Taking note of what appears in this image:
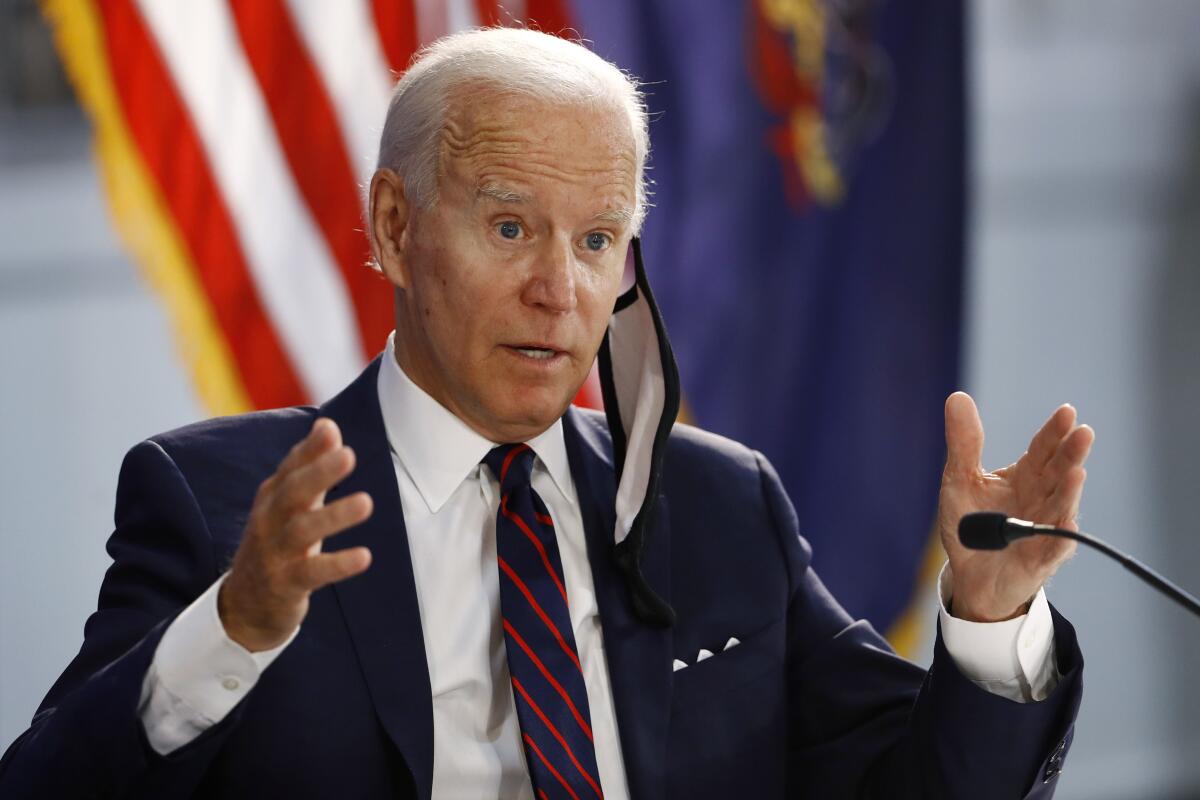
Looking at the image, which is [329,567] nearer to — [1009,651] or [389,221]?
[389,221]

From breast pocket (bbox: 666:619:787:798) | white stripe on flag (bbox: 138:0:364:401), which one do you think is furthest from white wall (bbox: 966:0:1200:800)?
breast pocket (bbox: 666:619:787:798)

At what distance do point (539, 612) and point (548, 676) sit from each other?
0.24 feet

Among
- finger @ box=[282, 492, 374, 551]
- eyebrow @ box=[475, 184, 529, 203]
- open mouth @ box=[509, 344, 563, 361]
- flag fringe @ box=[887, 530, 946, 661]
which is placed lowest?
flag fringe @ box=[887, 530, 946, 661]

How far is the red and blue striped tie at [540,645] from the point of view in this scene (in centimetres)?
153

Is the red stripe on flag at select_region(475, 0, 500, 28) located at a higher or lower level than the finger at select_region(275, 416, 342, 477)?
higher

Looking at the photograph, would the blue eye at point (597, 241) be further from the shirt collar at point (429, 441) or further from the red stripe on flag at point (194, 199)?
the red stripe on flag at point (194, 199)

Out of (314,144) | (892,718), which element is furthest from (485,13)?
(892,718)

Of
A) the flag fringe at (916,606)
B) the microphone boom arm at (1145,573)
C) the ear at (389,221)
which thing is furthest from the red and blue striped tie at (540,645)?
the flag fringe at (916,606)

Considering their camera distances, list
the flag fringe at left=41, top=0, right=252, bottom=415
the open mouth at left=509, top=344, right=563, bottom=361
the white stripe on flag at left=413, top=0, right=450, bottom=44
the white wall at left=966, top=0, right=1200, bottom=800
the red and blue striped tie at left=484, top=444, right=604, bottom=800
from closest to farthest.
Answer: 1. the red and blue striped tie at left=484, top=444, right=604, bottom=800
2. the open mouth at left=509, top=344, right=563, bottom=361
3. the flag fringe at left=41, top=0, right=252, bottom=415
4. the white stripe on flag at left=413, top=0, right=450, bottom=44
5. the white wall at left=966, top=0, right=1200, bottom=800

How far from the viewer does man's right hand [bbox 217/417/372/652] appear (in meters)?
1.19

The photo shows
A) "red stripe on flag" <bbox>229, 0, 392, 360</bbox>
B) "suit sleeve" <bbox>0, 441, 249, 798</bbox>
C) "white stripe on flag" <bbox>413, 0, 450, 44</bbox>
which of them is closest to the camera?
"suit sleeve" <bbox>0, 441, 249, 798</bbox>

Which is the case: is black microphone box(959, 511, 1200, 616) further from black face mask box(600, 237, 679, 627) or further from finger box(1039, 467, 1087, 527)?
black face mask box(600, 237, 679, 627)

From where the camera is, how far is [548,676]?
1.57m

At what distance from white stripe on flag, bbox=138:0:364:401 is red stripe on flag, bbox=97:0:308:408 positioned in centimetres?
2
